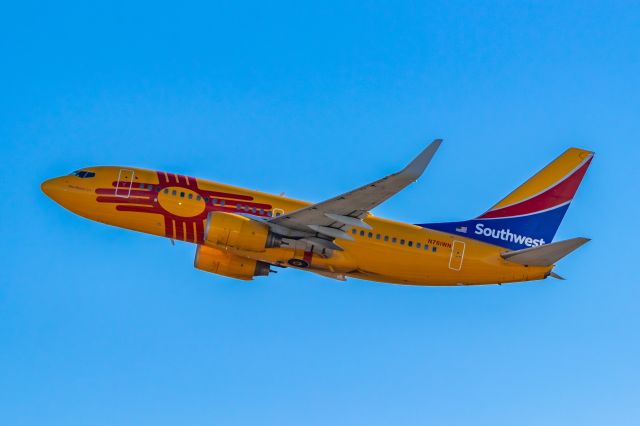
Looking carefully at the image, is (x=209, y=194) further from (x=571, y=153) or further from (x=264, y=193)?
(x=571, y=153)

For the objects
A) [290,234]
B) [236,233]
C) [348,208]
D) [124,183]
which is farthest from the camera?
[124,183]

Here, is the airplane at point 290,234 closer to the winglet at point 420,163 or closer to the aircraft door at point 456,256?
the aircraft door at point 456,256

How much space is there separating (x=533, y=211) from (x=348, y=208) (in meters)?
12.7

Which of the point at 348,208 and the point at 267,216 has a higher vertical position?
the point at 348,208

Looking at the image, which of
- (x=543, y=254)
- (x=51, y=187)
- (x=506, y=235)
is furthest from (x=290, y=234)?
(x=51, y=187)

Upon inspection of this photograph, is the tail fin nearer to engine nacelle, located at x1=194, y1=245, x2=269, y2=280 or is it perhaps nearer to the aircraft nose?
engine nacelle, located at x1=194, y1=245, x2=269, y2=280

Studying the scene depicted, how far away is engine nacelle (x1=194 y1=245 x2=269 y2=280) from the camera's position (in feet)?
170

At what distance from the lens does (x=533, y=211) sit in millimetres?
53781

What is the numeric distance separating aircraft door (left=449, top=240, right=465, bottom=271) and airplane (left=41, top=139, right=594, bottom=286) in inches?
2.0

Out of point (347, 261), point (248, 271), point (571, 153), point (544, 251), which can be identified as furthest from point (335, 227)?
point (571, 153)

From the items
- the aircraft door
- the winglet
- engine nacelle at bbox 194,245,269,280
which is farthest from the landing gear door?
the aircraft door

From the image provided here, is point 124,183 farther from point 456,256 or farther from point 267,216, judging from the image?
point 456,256

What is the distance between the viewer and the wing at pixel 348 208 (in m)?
43.0

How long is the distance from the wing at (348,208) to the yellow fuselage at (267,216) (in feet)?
4.60
